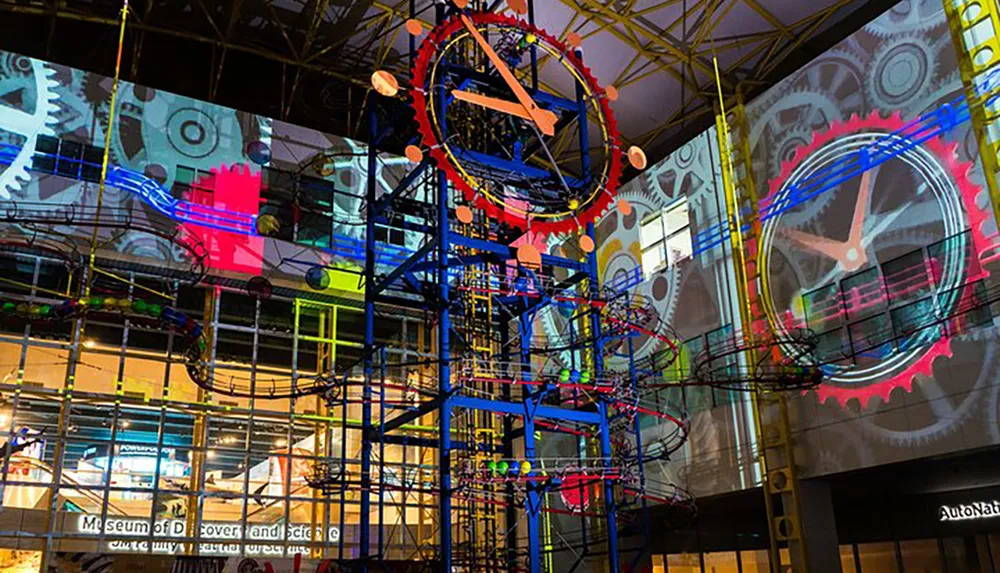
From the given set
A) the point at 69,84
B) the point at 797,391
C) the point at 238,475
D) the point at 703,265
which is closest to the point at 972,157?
the point at 797,391

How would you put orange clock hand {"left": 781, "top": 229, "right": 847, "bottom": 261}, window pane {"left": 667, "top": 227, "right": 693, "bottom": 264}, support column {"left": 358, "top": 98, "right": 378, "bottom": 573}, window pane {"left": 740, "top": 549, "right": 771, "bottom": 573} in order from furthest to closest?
1. window pane {"left": 740, "top": 549, "right": 771, "bottom": 573}
2. window pane {"left": 667, "top": 227, "right": 693, "bottom": 264}
3. orange clock hand {"left": 781, "top": 229, "right": 847, "bottom": 261}
4. support column {"left": 358, "top": 98, "right": 378, "bottom": 573}

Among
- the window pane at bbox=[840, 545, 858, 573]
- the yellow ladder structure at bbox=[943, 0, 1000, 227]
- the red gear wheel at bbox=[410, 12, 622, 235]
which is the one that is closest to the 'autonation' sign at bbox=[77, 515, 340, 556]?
the red gear wheel at bbox=[410, 12, 622, 235]

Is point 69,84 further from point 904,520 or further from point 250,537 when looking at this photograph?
point 904,520

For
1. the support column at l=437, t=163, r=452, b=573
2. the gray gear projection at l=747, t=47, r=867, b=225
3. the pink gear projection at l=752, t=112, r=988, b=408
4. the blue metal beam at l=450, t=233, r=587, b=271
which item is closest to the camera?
the support column at l=437, t=163, r=452, b=573

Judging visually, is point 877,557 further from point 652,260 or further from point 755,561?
point 652,260

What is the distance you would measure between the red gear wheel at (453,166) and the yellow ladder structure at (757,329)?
744 centimetres

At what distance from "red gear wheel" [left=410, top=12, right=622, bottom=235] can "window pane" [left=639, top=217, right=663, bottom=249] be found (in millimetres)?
10249

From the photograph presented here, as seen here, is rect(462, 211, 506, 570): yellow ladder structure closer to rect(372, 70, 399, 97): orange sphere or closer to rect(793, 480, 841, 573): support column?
rect(372, 70, 399, 97): orange sphere

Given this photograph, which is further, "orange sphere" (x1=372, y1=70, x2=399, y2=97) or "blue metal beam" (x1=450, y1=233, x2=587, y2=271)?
"blue metal beam" (x1=450, y1=233, x2=587, y2=271)

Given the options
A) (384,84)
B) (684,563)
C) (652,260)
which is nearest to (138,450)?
(384,84)

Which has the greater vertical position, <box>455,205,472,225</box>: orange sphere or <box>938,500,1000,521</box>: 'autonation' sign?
<box>455,205,472,225</box>: orange sphere

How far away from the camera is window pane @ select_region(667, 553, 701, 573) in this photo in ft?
112

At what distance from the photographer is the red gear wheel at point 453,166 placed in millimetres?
18875

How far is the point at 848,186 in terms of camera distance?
24.3m
